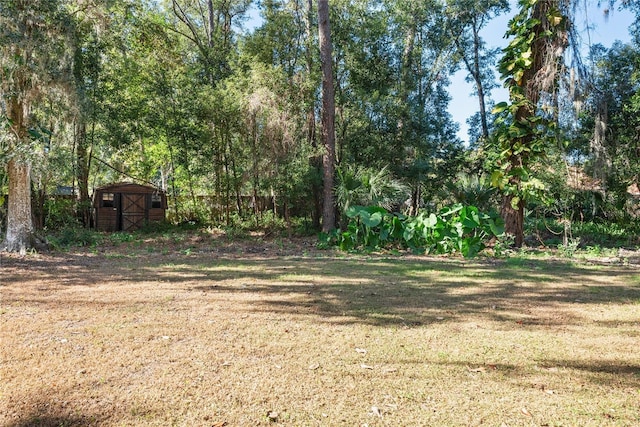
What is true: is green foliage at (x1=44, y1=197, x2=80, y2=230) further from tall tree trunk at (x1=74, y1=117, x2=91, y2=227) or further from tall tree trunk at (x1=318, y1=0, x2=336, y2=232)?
tall tree trunk at (x1=318, y1=0, x2=336, y2=232)

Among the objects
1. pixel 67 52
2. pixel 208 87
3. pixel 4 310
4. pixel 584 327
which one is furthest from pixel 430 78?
pixel 4 310

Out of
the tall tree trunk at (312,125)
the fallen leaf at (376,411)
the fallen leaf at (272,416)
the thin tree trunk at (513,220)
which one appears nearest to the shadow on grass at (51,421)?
the fallen leaf at (272,416)

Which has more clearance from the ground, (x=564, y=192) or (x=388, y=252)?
(x=564, y=192)

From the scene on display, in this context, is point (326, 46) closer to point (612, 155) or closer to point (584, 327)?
point (612, 155)

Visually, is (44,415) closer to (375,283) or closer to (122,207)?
(375,283)

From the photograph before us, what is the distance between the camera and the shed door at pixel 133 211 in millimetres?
15305

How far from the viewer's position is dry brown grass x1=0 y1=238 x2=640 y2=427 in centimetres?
217

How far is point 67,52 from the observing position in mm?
7859

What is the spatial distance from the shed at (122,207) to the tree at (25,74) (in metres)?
6.73

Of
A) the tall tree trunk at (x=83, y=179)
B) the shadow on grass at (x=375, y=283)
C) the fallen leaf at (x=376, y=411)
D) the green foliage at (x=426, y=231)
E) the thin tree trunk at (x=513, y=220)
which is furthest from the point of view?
the tall tree trunk at (x=83, y=179)

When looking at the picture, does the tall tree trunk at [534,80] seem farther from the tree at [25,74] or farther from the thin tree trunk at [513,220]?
the tree at [25,74]

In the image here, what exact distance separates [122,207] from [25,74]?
837 cm

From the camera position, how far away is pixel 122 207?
50.2ft

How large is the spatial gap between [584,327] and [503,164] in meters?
6.11
